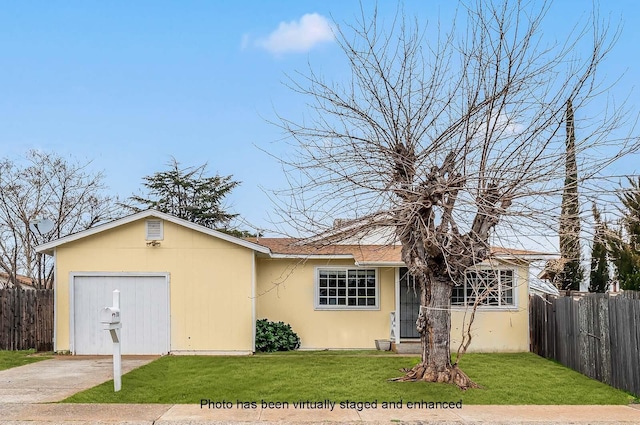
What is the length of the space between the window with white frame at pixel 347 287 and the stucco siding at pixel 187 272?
2281mm

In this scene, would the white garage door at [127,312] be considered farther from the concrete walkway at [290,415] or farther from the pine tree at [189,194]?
the pine tree at [189,194]

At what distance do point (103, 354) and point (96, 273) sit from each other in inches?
73.3

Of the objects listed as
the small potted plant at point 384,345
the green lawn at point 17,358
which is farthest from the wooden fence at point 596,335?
the green lawn at point 17,358

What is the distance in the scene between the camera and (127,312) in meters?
15.6

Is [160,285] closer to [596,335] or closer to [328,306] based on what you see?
[328,306]

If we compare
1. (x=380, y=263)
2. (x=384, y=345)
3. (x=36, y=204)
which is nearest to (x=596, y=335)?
(x=380, y=263)

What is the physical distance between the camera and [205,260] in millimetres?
15805

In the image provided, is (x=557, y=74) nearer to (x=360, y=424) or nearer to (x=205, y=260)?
(x=360, y=424)

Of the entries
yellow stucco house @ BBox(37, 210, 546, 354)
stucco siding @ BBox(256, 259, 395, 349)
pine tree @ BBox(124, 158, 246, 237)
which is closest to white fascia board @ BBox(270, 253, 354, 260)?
stucco siding @ BBox(256, 259, 395, 349)

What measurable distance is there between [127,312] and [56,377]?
3.68 metres

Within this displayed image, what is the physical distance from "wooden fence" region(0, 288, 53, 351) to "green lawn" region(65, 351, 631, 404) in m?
4.46

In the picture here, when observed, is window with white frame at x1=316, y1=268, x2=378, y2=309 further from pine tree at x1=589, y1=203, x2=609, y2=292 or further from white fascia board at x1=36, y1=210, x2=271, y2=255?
pine tree at x1=589, y1=203, x2=609, y2=292

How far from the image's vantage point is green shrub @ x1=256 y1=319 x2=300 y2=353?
16234 millimetres

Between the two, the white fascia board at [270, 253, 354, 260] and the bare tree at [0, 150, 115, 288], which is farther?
the bare tree at [0, 150, 115, 288]
